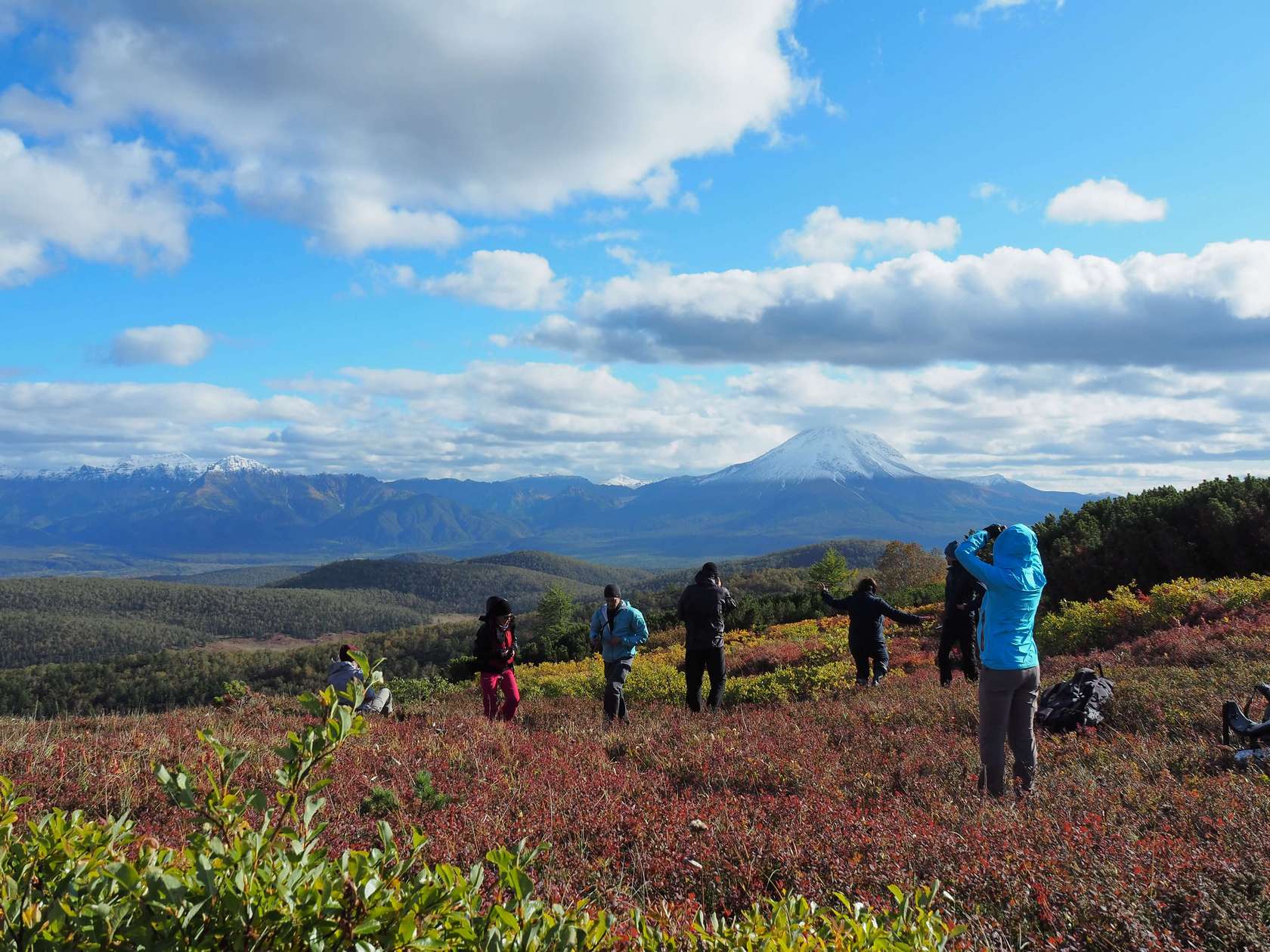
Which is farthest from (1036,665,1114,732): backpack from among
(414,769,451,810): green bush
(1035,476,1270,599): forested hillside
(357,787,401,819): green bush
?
(1035,476,1270,599): forested hillside

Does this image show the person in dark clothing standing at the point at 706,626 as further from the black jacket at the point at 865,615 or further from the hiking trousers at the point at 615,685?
the black jacket at the point at 865,615

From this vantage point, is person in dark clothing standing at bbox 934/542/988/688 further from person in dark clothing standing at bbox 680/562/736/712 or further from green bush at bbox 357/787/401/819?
green bush at bbox 357/787/401/819

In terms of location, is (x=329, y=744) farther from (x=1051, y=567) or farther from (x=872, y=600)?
(x=1051, y=567)

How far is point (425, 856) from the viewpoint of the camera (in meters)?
4.19

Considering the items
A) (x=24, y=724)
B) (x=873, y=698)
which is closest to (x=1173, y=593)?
(x=873, y=698)

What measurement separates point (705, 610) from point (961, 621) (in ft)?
13.1

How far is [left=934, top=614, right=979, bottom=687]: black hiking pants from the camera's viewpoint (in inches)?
417

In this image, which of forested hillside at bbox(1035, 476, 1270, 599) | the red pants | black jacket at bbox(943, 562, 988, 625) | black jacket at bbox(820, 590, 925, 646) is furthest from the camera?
forested hillside at bbox(1035, 476, 1270, 599)

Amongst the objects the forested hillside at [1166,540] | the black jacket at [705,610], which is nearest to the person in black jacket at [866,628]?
the black jacket at [705,610]

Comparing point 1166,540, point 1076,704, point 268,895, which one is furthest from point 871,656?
point 1166,540

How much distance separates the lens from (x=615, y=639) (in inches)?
386

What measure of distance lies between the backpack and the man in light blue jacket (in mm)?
4867

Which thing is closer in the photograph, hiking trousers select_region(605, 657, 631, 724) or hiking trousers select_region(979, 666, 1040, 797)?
hiking trousers select_region(979, 666, 1040, 797)

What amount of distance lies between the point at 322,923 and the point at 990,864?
341 cm
